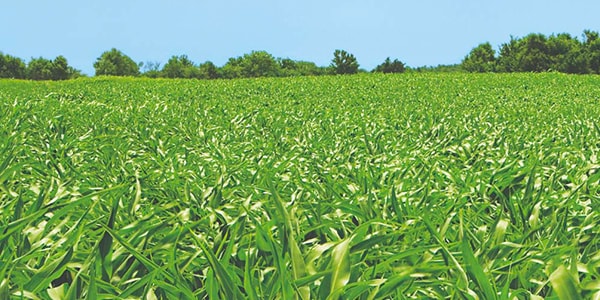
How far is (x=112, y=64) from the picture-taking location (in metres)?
102

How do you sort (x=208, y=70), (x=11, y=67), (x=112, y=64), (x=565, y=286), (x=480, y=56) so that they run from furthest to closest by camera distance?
1. (x=112, y=64)
2. (x=11, y=67)
3. (x=208, y=70)
4. (x=480, y=56)
5. (x=565, y=286)

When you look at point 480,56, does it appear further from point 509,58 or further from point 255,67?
point 255,67

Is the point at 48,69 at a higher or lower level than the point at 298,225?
higher

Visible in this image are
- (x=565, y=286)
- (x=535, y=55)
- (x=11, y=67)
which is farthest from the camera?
(x=11, y=67)

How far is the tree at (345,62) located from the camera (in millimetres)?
60688

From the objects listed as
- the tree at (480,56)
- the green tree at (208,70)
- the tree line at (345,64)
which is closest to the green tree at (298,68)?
the tree line at (345,64)

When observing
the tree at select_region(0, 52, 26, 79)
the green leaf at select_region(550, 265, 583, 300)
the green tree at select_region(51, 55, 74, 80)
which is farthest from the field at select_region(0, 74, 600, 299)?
the tree at select_region(0, 52, 26, 79)

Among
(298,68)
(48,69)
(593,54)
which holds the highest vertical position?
(48,69)

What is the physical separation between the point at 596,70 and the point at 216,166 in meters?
59.9

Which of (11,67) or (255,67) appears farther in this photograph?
(11,67)

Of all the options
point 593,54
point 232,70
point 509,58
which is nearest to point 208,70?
point 232,70

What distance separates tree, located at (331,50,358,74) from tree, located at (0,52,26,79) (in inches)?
2498

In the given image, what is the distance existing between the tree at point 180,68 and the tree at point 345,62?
115 ft

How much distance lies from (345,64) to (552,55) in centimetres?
2140
